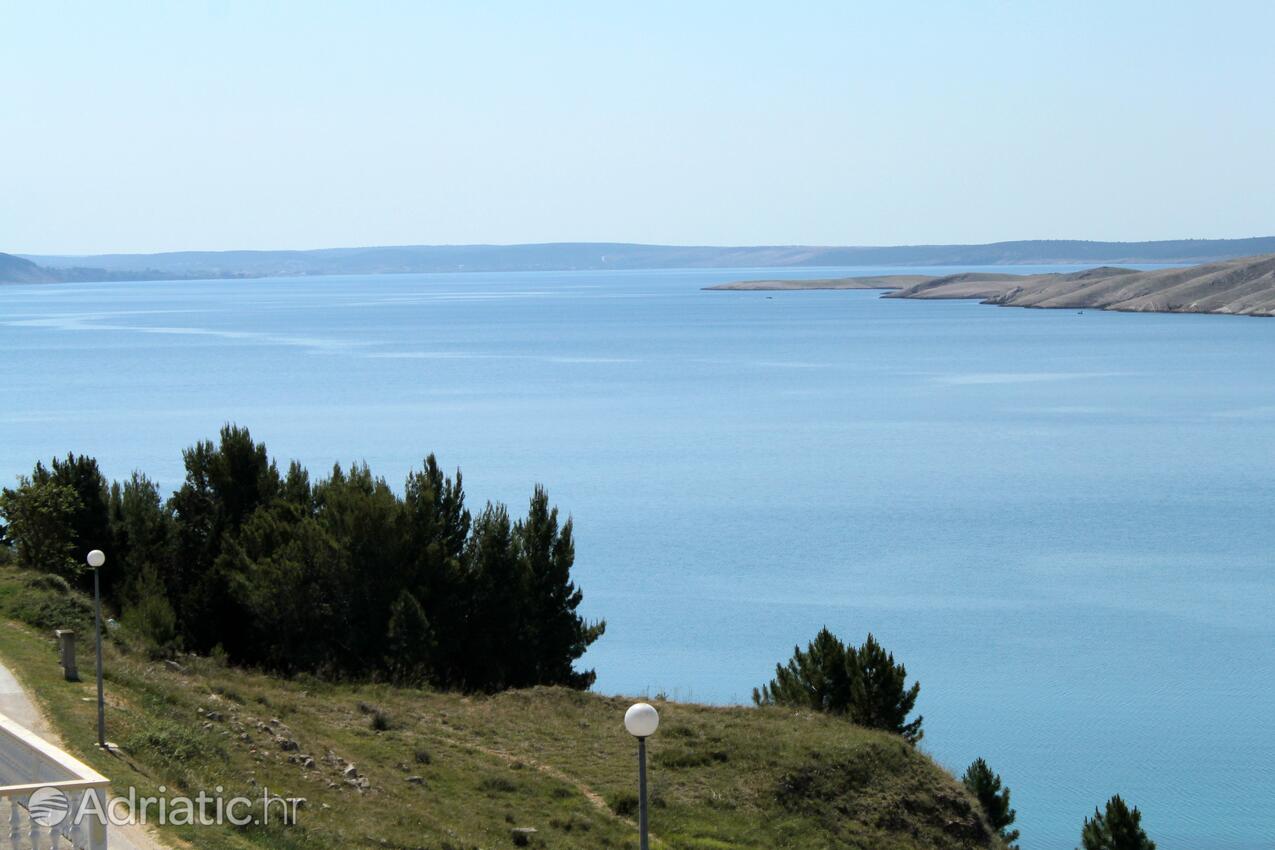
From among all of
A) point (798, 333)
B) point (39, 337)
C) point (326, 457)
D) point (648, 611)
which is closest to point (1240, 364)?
point (798, 333)

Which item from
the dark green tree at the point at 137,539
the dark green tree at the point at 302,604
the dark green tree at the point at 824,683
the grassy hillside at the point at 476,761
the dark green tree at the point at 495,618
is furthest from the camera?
the dark green tree at the point at 137,539

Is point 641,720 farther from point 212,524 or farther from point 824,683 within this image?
point 212,524

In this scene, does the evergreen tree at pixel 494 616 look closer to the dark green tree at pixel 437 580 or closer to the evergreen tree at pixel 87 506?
the dark green tree at pixel 437 580

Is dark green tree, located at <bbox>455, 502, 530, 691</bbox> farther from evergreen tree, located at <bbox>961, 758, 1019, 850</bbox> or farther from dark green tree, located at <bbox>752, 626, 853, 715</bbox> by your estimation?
evergreen tree, located at <bbox>961, 758, 1019, 850</bbox>

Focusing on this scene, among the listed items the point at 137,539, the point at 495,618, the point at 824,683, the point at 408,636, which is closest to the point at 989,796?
the point at 824,683

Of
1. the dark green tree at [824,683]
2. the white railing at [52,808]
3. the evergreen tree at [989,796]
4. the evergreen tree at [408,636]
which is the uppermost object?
the white railing at [52,808]

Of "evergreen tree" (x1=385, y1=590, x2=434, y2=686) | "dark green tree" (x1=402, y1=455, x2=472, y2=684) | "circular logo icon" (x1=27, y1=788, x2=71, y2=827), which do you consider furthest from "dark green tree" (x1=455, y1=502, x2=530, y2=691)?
"circular logo icon" (x1=27, y1=788, x2=71, y2=827)

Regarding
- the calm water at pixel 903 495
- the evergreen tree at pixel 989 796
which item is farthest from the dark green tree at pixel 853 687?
the calm water at pixel 903 495

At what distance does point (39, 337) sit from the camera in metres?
139

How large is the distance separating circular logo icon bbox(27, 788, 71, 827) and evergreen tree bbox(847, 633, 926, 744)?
1478 centimetres

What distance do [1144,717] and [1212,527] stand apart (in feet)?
59.8

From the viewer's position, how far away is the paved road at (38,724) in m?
10.4

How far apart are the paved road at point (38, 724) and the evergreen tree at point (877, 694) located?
1187 cm

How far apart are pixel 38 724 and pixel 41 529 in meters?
12.2
